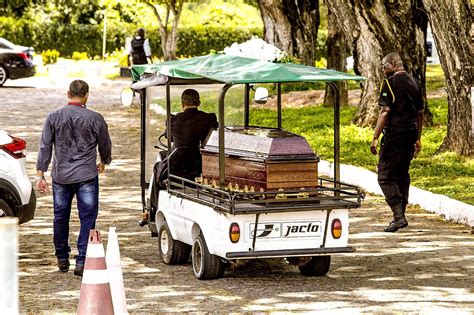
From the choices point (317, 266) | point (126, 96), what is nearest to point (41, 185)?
point (126, 96)

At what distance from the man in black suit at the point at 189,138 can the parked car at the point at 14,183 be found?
4.97 feet

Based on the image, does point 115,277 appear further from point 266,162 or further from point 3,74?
point 3,74

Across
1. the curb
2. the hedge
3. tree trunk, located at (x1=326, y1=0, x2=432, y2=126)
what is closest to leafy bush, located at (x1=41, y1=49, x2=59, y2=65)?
the hedge

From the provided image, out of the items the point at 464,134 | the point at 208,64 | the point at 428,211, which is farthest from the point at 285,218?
the point at 464,134

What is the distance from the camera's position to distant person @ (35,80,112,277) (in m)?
11.7

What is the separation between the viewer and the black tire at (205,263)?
37.0 feet

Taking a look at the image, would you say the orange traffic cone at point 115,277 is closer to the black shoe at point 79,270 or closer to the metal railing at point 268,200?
the metal railing at point 268,200

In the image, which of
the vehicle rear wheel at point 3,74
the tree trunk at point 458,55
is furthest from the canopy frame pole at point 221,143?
the vehicle rear wheel at point 3,74

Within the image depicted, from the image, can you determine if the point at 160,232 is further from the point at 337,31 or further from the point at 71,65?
the point at 71,65

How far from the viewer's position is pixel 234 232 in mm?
11000

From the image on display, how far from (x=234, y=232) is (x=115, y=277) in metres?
A: 1.74

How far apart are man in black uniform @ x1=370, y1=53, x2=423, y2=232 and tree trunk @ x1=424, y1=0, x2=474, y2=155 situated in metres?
4.56

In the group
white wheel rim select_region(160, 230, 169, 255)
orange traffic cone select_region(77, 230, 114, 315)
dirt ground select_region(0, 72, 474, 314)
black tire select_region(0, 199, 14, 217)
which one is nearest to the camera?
orange traffic cone select_region(77, 230, 114, 315)

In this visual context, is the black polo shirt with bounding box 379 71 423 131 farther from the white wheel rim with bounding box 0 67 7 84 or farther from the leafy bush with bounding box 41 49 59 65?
the leafy bush with bounding box 41 49 59 65
